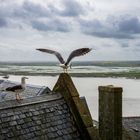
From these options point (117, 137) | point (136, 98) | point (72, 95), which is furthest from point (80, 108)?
point (136, 98)

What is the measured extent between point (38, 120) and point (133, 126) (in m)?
21.7

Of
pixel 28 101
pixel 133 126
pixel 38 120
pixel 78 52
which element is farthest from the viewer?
pixel 133 126

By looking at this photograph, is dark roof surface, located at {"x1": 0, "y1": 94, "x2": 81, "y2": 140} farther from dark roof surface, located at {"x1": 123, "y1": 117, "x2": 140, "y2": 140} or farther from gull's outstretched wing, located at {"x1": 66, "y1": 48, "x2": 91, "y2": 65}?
dark roof surface, located at {"x1": 123, "y1": 117, "x2": 140, "y2": 140}

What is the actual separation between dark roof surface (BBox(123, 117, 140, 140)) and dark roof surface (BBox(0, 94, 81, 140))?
56.9 feet

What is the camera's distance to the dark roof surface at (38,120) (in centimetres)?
1109

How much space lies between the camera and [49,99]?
12.5 m

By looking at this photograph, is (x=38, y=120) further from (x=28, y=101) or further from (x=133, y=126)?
(x=133, y=126)

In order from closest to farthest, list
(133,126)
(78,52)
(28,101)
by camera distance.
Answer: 1. (28,101)
2. (78,52)
3. (133,126)

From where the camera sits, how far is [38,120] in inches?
458

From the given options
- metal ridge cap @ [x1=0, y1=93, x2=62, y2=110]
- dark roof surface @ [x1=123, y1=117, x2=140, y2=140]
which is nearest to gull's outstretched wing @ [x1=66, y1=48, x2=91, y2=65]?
metal ridge cap @ [x1=0, y1=93, x2=62, y2=110]

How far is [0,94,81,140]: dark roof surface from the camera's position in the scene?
1109cm

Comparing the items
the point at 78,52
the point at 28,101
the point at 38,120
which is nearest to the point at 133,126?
the point at 78,52

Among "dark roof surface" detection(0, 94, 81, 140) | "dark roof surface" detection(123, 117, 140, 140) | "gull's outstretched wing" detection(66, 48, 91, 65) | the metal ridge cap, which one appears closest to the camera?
"dark roof surface" detection(0, 94, 81, 140)

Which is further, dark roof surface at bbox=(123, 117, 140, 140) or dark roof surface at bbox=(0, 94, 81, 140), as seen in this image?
dark roof surface at bbox=(123, 117, 140, 140)
